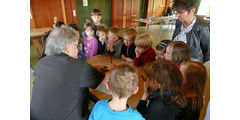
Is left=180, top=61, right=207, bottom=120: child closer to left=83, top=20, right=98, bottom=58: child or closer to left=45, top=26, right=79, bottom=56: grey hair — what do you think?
left=45, top=26, right=79, bottom=56: grey hair

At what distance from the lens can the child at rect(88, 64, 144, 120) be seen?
93cm

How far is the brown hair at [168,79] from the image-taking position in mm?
1083

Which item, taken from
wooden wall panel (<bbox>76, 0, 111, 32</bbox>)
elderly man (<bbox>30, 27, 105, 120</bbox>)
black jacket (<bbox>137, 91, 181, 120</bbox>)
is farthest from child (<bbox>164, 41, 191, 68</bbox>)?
wooden wall panel (<bbox>76, 0, 111, 32</bbox>)

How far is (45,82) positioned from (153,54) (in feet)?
4.92

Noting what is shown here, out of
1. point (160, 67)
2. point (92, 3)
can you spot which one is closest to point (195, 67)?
point (160, 67)

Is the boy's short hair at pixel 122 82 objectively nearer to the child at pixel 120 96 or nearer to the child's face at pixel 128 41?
the child at pixel 120 96

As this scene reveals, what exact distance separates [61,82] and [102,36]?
1.70 metres

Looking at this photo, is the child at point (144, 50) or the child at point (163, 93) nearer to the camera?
the child at point (163, 93)

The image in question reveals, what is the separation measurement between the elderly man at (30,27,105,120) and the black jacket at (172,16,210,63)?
140cm

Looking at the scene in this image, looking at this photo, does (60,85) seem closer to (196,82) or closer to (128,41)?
(196,82)

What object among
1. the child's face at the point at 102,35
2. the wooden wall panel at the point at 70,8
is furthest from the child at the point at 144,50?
the wooden wall panel at the point at 70,8

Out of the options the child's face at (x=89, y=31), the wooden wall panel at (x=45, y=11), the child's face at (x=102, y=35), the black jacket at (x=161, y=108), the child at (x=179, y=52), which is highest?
the wooden wall panel at (x=45, y=11)

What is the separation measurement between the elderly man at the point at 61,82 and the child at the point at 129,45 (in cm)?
122

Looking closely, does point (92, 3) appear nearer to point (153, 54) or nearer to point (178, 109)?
point (153, 54)
